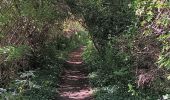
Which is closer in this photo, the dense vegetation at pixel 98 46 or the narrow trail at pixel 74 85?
the dense vegetation at pixel 98 46

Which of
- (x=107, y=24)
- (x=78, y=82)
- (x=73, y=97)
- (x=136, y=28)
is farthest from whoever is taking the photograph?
(x=78, y=82)

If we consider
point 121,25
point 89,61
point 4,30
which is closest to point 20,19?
point 4,30

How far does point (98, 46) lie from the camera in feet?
57.5

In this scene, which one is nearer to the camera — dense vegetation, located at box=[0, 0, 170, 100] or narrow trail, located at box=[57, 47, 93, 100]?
dense vegetation, located at box=[0, 0, 170, 100]

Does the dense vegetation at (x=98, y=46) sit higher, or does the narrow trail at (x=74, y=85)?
the dense vegetation at (x=98, y=46)

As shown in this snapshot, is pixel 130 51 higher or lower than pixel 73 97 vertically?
higher

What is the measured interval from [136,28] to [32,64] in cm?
916

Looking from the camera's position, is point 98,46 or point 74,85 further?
point 74,85

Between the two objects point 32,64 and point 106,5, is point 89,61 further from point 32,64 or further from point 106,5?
point 106,5

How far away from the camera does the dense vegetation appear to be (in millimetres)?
11008

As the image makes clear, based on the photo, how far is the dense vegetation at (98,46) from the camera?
11.0 m

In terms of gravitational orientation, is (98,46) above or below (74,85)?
above

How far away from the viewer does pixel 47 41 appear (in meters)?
20.8

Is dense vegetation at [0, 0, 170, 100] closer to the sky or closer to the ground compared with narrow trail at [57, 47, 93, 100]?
closer to the sky
